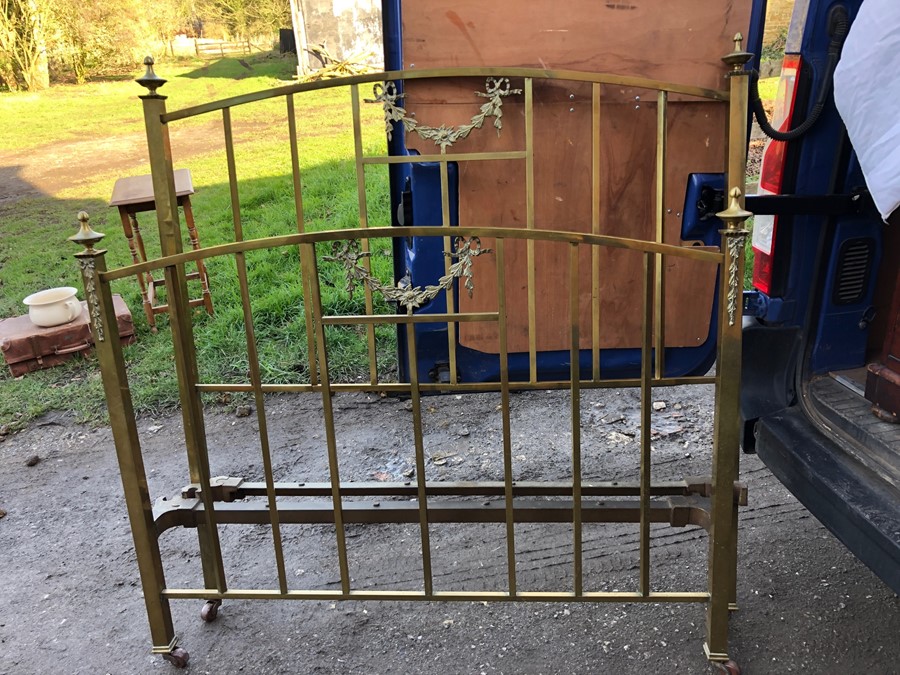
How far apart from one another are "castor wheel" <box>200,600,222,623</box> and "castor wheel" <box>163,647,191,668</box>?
0.16 metres

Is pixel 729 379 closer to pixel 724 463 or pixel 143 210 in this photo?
pixel 724 463

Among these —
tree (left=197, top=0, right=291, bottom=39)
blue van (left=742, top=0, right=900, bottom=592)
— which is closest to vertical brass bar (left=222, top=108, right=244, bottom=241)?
blue van (left=742, top=0, right=900, bottom=592)

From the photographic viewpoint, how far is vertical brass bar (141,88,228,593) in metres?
2.00

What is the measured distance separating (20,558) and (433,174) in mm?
2060

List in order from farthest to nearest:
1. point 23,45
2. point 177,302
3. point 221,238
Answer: point 23,45
point 221,238
point 177,302

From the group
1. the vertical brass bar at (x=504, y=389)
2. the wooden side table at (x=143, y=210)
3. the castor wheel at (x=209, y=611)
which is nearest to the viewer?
the vertical brass bar at (x=504, y=389)

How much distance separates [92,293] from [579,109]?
1.62m

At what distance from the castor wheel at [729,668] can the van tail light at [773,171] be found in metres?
1.12

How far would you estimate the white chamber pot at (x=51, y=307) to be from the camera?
14.1ft

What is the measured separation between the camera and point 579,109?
8.14 ft

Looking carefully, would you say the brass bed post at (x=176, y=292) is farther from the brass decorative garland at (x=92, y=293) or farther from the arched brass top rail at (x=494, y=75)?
the brass decorative garland at (x=92, y=293)

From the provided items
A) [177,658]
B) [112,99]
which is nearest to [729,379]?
[177,658]

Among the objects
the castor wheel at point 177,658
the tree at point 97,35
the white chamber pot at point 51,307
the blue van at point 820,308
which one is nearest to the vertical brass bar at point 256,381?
the castor wheel at point 177,658

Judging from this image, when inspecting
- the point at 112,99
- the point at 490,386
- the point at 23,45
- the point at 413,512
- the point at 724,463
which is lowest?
the point at 413,512
